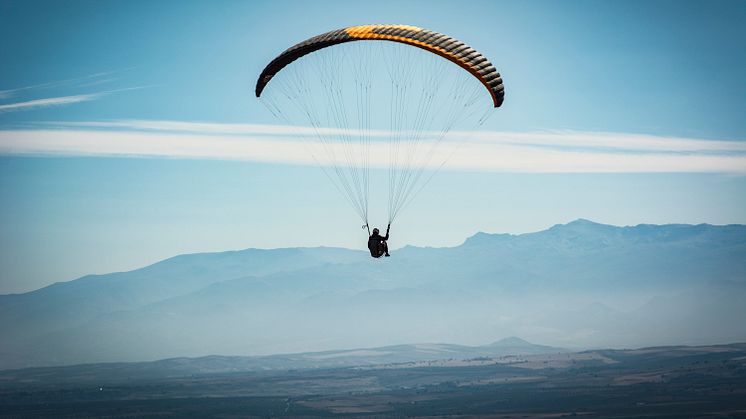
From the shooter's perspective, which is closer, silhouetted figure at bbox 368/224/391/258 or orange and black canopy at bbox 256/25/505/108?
orange and black canopy at bbox 256/25/505/108

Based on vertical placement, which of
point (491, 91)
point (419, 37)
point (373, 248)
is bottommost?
point (373, 248)

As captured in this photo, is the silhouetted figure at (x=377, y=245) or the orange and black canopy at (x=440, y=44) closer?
the orange and black canopy at (x=440, y=44)

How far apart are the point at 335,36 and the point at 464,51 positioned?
9148mm

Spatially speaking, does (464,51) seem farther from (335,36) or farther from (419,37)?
(335,36)

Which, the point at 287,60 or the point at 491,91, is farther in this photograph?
the point at 287,60

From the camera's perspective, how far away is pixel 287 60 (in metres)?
66.6

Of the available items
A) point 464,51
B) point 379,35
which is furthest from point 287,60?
point 464,51

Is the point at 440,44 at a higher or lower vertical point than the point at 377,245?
higher

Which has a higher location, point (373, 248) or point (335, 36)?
point (335, 36)

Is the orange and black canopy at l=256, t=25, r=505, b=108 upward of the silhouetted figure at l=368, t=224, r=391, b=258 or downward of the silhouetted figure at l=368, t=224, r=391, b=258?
upward

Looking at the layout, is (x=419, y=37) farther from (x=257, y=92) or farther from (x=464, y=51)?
(x=257, y=92)

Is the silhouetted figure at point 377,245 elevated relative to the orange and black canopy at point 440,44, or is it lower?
lower

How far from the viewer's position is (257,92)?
68312 mm

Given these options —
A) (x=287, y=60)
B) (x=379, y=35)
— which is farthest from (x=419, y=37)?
(x=287, y=60)
